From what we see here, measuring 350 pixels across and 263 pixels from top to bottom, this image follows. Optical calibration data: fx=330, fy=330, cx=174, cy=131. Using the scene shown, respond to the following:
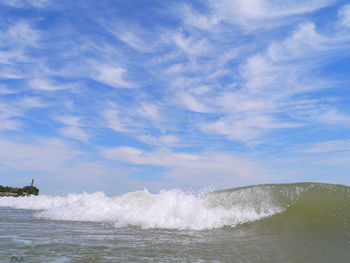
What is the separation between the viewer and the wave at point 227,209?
9.09 m

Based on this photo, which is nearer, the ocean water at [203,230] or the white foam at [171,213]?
the ocean water at [203,230]

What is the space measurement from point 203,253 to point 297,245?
2.06 metres

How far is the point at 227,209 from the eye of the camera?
1012 centimetres

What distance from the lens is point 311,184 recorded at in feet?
40.5

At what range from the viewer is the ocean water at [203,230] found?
5.07m

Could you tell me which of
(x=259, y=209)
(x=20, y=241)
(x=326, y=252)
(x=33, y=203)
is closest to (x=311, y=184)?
(x=259, y=209)

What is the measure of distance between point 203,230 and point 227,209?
6.38ft

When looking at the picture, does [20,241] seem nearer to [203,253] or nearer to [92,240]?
[92,240]

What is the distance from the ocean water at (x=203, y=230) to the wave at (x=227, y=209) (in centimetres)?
3

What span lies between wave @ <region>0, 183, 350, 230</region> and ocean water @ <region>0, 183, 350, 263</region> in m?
0.03

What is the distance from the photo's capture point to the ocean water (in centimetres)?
507

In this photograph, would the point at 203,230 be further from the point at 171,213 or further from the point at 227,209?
the point at 227,209

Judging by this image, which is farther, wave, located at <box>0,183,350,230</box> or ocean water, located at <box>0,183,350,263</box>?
wave, located at <box>0,183,350,230</box>

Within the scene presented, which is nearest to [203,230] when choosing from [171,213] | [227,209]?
[171,213]
